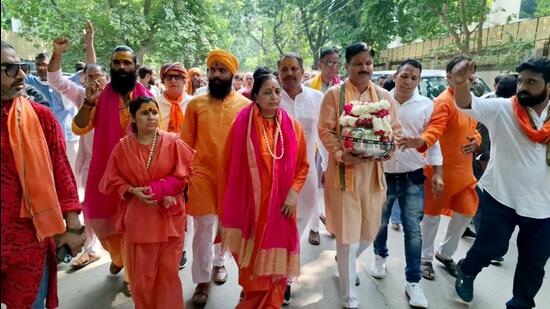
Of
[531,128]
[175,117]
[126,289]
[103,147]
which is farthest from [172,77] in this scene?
[531,128]

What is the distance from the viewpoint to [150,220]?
2.88m

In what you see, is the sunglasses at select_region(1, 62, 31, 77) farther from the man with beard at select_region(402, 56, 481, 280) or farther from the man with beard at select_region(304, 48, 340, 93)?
the man with beard at select_region(304, 48, 340, 93)

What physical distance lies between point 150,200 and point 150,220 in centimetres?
17

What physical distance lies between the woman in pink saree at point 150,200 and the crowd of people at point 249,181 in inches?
0.4

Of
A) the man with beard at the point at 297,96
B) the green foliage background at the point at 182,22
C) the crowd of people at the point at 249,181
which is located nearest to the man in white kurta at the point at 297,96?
the man with beard at the point at 297,96

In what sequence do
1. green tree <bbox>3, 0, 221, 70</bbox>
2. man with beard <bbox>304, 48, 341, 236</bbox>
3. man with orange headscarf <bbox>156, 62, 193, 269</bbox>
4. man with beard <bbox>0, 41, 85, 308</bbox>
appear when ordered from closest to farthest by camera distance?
man with beard <bbox>0, 41, 85, 308</bbox> < man with orange headscarf <bbox>156, 62, 193, 269</bbox> < man with beard <bbox>304, 48, 341, 236</bbox> < green tree <bbox>3, 0, 221, 70</bbox>

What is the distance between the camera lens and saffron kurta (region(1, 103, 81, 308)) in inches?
80.2

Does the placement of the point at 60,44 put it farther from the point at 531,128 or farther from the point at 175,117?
the point at 531,128

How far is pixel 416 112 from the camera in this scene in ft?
12.3

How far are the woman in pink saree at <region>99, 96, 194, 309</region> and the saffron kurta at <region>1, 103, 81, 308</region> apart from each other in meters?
0.59

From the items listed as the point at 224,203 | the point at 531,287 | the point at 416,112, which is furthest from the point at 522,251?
the point at 224,203

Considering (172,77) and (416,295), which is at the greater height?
(172,77)

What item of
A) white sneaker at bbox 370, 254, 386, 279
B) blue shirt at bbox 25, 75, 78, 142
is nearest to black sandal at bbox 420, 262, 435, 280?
white sneaker at bbox 370, 254, 386, 279

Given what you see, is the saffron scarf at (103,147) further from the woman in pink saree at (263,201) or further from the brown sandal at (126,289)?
the woman in pink saree at (263,201)
